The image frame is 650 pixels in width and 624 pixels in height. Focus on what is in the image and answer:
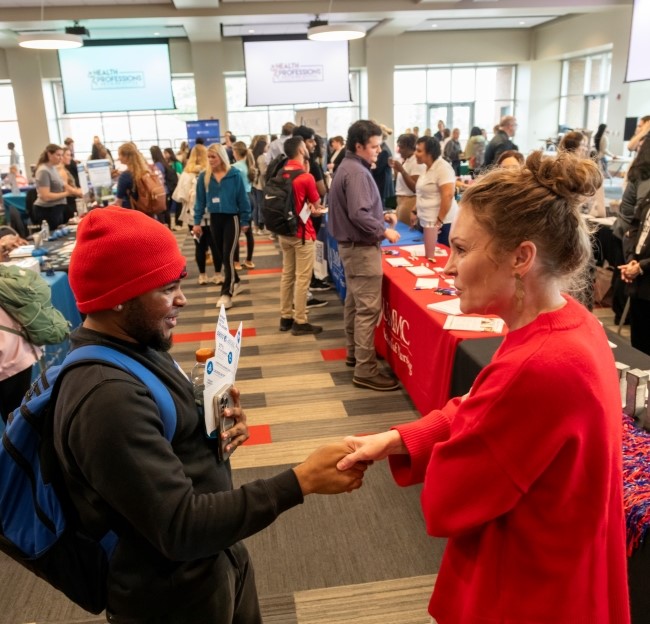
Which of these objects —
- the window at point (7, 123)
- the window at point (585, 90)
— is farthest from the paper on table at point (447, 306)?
the window at point (7, 123)

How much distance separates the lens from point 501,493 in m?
0.83

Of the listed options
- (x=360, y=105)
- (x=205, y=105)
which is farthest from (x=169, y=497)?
(x=360, y=105)

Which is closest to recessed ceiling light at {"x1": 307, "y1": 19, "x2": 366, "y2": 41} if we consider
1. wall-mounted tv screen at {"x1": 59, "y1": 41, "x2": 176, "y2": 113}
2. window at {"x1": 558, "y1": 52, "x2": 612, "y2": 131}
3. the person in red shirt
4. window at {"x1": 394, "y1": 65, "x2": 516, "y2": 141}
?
the person in red shirt

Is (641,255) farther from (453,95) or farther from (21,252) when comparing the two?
(453,95)

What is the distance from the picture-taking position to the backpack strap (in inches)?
38.5

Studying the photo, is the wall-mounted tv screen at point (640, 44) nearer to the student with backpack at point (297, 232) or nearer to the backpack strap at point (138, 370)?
the student with backpack at point (297, 232)

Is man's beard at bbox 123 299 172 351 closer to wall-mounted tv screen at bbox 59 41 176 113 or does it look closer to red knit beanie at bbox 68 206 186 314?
red knit beanie at bbox 68 206 186 314

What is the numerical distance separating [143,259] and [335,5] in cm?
1138

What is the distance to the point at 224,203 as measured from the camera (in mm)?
5348

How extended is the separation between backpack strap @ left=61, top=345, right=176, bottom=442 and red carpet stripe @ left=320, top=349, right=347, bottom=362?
3425 mm

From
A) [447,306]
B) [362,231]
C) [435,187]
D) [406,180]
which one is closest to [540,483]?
[447,306]

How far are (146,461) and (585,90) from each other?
58.3 ft

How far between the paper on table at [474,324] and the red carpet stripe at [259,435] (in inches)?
48.7

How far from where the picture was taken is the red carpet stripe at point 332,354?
4.47 metres
